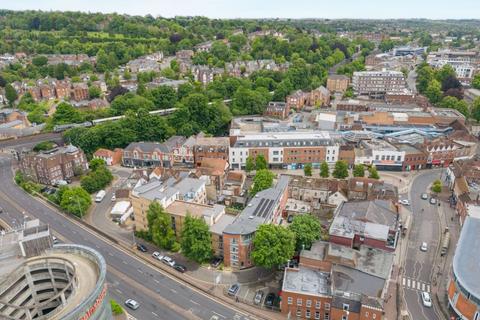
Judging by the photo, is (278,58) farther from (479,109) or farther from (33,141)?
(33,141)

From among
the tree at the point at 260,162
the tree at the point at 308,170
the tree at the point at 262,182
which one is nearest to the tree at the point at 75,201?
the tree at the point at 262,182

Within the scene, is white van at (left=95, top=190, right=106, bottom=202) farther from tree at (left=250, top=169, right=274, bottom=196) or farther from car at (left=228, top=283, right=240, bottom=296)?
car at (left=228, top=283, right=240, bottom=296)

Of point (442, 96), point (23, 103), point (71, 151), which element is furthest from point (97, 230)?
point (442, 96)

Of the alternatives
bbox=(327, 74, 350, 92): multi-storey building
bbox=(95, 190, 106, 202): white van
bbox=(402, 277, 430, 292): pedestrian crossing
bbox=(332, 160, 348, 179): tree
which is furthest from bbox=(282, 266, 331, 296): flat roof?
bbox=(327, 74, 350, 92): multi-storey building

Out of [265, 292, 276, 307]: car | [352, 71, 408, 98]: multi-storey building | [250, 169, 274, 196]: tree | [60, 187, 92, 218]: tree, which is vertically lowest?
[265, 292, 276, 307]: car

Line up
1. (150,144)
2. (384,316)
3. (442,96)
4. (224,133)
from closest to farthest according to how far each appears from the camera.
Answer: (384,316) → (150,144) → (224,133) → (442,96)

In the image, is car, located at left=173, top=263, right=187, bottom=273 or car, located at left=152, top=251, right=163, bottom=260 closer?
car, located at left=173, top=263, right=187, bottom=273

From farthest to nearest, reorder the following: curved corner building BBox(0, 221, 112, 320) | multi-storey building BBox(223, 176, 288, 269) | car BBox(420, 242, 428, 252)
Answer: car BBox(420, 242, 428, 252), multi-storey building BBox(223, 176, 288, 269), curved corner building BBox(0, 221, 112, 320)
